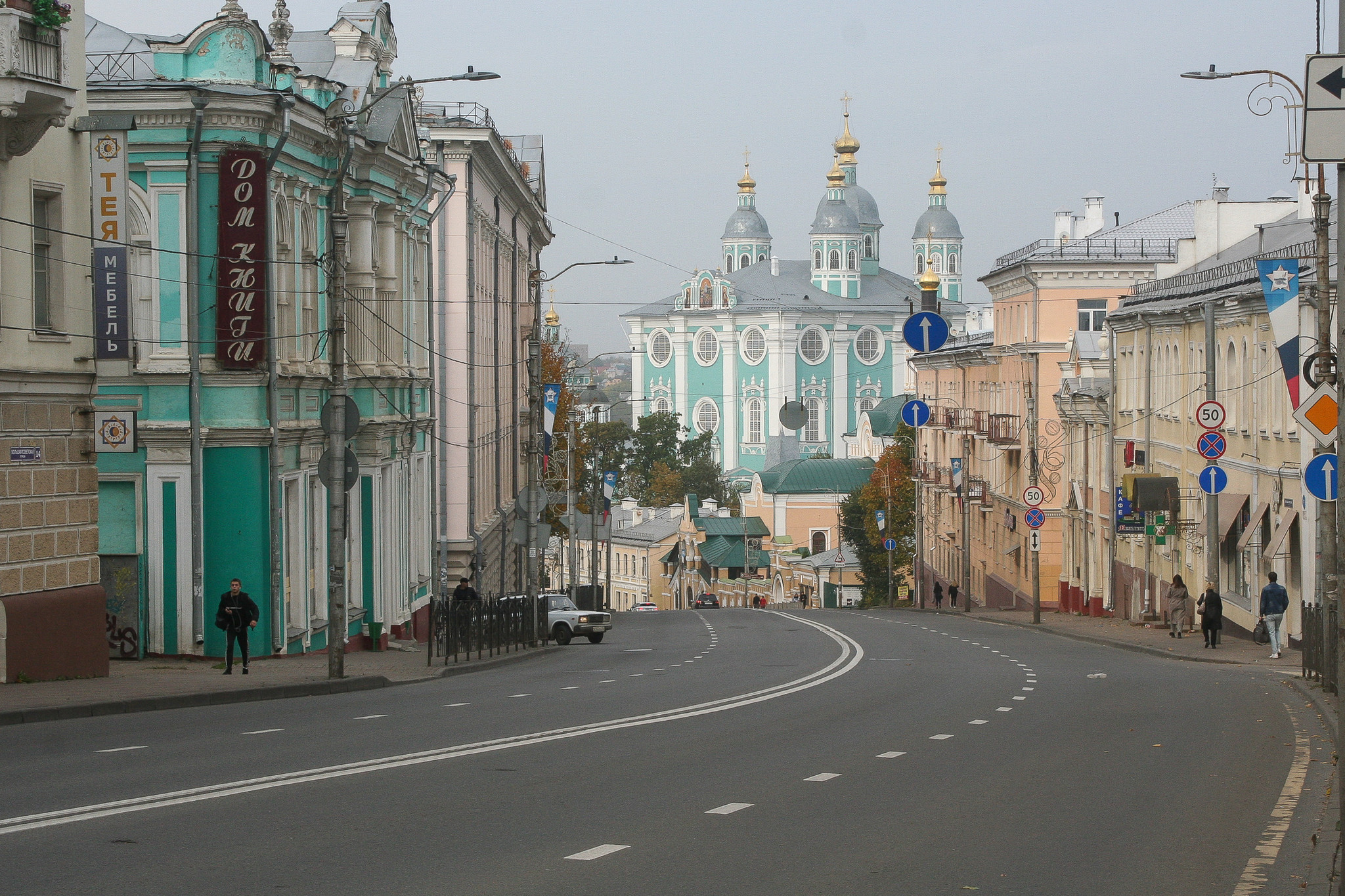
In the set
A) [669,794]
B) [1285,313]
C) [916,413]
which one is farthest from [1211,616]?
[669,794]

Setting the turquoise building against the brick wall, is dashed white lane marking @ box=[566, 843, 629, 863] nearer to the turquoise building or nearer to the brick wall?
the brick wall

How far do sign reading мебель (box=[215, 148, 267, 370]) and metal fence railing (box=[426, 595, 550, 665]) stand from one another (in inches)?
206

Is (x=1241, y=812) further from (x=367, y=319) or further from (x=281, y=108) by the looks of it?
(x=367, y=319)

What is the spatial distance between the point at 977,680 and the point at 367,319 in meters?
13.8

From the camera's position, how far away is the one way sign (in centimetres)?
871

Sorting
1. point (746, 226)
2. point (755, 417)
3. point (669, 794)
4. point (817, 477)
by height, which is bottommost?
point (817, 477)

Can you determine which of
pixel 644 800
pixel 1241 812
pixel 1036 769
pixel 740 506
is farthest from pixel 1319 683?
pixel 740 506

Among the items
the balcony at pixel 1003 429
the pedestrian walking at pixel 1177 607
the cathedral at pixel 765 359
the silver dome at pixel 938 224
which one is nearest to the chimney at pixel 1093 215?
the balcony at pixel 1003 429

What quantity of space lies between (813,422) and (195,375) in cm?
13381

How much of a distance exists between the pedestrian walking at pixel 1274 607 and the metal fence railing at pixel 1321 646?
3943mm

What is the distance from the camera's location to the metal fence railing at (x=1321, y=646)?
65.3 ft

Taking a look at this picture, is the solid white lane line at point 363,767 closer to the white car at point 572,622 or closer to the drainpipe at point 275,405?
the drainpipe at point 275,405

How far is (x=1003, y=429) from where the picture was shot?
60844 mm

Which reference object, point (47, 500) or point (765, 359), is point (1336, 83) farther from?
point (765, 359)
